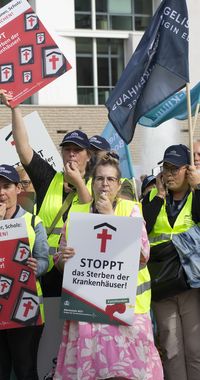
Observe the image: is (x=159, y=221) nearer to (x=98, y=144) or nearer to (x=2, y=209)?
(x=98, y=144)

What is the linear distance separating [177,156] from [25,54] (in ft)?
5.27

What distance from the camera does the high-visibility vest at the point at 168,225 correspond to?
528 centimetres

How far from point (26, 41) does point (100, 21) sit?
19.3 metres

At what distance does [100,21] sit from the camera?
2480cm

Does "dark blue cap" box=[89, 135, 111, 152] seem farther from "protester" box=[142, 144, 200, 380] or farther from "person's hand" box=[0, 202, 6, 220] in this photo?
"person's hand" box=[0, 202, 6, 220]

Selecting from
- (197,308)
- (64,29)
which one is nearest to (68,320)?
(197,308)

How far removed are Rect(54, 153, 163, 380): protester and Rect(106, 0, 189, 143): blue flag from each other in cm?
109

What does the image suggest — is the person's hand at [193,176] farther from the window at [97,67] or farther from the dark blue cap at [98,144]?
the window at [97,67]

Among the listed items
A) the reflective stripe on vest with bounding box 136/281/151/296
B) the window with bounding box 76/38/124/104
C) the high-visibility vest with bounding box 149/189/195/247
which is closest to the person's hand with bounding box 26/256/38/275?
the reflective stripe on vest with bounding box 136/281/151/296

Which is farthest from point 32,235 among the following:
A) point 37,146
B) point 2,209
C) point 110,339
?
point 37,146

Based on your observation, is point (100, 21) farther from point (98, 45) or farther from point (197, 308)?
point (197, 308)

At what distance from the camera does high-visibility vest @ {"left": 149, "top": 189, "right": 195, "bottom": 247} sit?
17.3 feet

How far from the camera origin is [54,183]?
5402 millimetres

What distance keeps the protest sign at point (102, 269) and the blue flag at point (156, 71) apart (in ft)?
4.63
